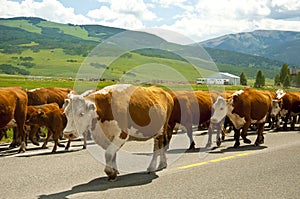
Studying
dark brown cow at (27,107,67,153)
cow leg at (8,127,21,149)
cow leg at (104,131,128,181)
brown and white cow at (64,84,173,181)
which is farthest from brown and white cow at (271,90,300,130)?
cow leg at (104,131,128,181)

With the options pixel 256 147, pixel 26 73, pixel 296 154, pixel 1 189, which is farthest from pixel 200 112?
pixel 26 73

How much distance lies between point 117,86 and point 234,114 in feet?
23.9

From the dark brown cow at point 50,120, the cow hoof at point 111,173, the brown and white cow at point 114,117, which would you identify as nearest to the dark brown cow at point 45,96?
the dark brown cow at point 50,120

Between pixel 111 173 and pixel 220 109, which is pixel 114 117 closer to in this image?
pixel 111 173

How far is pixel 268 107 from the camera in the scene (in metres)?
15.9

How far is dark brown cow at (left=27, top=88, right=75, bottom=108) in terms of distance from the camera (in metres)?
17.7

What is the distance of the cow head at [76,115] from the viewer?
26.0ft

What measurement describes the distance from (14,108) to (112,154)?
6132 mm

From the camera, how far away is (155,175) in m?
9.25

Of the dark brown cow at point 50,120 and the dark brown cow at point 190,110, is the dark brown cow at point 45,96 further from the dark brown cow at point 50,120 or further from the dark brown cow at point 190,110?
the dark brown cow at point 190,110

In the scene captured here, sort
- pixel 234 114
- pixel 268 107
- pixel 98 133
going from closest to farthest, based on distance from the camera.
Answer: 1. pixel 98 133
2. pixel 234 114
3. pixel 268 107

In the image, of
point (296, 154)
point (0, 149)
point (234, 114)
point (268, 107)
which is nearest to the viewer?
point (296, 154)

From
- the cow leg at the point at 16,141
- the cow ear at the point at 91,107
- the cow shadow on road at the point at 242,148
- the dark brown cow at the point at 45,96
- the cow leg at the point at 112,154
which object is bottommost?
the cow shadow on road at the point at 242,148

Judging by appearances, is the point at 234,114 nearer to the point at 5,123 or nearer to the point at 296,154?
the point at 296,154
